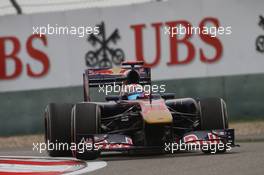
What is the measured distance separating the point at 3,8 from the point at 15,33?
862 millimetres

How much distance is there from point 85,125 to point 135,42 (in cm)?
946

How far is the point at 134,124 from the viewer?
13.1 meters

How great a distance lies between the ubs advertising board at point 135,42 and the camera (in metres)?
21.5

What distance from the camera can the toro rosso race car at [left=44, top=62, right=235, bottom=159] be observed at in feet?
41.2

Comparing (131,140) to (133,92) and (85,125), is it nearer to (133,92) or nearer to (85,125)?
(85,125)

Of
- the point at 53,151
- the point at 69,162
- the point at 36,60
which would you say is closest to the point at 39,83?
the point at 36,60

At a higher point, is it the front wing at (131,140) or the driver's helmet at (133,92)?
the driver's helmet at (133,92)

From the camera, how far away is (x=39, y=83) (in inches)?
869

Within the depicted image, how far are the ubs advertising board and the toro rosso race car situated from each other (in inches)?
278

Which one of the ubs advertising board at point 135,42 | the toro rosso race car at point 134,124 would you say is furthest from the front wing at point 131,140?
the ubs advertising board at point 135,42

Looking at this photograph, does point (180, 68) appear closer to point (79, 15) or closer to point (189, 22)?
point (189, 22)

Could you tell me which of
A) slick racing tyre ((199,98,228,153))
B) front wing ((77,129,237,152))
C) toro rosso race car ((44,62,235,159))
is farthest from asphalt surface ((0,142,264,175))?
slick racing tyre ((199,98,228,153))

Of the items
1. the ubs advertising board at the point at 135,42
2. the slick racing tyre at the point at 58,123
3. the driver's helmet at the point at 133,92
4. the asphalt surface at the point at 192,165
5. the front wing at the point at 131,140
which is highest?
the ubs advertising board at the point at 135,42

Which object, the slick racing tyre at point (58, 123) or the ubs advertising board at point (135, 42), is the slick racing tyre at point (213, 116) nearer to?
the slick racing tyre at point (58, 123)
